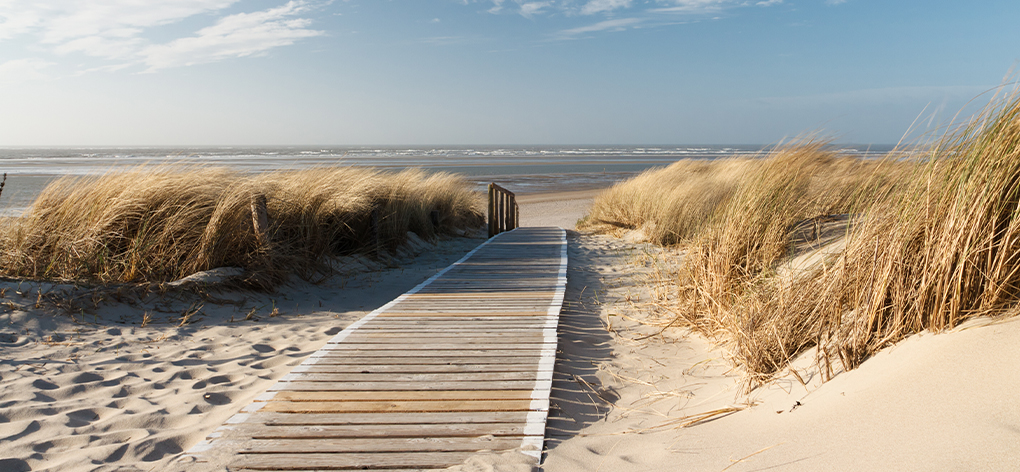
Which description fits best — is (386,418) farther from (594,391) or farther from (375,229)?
(375,229)

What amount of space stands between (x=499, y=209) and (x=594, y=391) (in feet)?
28.9

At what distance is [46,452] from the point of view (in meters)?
2.42

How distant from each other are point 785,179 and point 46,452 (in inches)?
208

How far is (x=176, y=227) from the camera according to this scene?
5.29 m

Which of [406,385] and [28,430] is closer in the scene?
[28,430]

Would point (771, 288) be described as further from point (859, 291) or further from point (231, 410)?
point (231, 410)

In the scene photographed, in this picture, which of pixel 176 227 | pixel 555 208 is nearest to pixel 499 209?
pixel 176 227

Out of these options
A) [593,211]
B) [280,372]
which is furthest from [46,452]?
[593,211]

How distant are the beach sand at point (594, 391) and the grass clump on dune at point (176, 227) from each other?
18.0 inches

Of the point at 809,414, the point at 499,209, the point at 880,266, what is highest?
the point at 880,266

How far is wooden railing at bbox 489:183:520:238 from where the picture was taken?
1125 centimetres

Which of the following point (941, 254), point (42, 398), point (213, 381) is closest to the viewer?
point (941, 254)

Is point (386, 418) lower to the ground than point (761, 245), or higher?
lower

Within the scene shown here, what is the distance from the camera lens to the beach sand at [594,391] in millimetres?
1829
